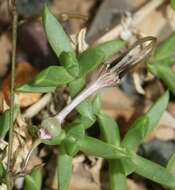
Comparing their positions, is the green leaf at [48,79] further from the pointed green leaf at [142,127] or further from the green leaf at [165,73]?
the green leaf at [165,73]

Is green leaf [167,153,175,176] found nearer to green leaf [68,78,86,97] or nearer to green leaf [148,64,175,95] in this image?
green leaf [148,64,175,95]

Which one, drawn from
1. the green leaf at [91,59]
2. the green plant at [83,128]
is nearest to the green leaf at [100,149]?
the green plant at [83,128]

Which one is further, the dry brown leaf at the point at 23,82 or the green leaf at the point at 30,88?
the dry brown leaf at the point at 23,82

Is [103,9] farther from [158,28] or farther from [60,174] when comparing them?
[60,174]

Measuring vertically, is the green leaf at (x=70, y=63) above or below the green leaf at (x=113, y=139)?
above

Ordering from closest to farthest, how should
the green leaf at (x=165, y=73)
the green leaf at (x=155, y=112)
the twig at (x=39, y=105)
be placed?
1. the green leaf at (x=155, y=112)
2. the green leaf at (x=165, y=73)
3. the twig at (x=39, y=105)

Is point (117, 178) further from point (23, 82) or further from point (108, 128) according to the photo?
point (23, 82)
